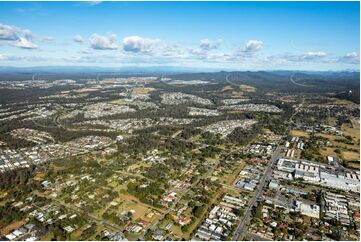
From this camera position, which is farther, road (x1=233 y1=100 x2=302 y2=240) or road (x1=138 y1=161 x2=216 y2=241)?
road (x1=138 y1=161 x2=216 y2=241)

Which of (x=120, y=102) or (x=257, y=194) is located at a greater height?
(x=120, y=102)

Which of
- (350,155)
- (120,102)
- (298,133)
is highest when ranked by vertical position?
(120,102)

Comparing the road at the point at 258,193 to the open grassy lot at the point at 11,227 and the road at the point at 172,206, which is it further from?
the open grassy lot at the point at 11,227

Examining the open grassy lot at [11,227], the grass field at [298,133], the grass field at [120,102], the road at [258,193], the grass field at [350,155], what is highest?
the grass field at [120,102]

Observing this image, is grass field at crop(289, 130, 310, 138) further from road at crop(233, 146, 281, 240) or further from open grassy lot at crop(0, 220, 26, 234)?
open grassy lot at crop(0, 220, 26, 234)

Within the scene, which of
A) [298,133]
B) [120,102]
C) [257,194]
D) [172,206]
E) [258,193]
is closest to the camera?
[172,206]

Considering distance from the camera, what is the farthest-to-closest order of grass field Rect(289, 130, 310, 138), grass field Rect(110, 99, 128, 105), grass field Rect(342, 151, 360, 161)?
1. grass field Rect(110, 99, 128, 105)
2. grass field Rect(289, 130, 310, 138)
3. grass field Rect(342, 151, 360, 161)

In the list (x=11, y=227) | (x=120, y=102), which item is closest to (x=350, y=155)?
(x=11, y=227)

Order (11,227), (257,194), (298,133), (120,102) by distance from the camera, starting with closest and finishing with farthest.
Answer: (11,227) < (257,194) < (298,133) < (120,102)

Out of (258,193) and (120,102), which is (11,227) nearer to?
(258,193)

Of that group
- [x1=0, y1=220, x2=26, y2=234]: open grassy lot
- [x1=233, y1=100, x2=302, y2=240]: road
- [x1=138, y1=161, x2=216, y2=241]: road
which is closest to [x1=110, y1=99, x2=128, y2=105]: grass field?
[x1=233, y1=100, x2=302, y2=240]: road

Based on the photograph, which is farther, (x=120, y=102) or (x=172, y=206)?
(x=120, y=102)

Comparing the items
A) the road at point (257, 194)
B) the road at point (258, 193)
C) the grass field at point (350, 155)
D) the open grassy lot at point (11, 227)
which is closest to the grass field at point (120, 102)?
the road at point (258, 193)
